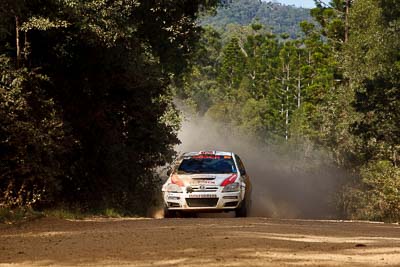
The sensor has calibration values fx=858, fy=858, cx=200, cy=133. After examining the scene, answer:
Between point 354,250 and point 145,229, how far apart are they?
13.8ft

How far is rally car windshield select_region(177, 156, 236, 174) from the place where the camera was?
1911cm

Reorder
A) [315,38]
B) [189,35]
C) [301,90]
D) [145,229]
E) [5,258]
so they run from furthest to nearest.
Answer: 1. [301,90]
2. [315,38]
3. [189,35]
4. [145,229]
5. [5,258]

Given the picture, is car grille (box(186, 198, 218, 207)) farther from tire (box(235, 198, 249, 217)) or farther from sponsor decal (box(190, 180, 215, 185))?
tire (box(235, 198, 249, 217))

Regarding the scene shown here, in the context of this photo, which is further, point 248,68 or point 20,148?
point 248,68

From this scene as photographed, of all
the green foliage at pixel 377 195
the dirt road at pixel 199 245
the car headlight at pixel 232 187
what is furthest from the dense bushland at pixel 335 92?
the dirt road at pixel 199 245

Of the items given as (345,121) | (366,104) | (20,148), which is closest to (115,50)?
(20,148)

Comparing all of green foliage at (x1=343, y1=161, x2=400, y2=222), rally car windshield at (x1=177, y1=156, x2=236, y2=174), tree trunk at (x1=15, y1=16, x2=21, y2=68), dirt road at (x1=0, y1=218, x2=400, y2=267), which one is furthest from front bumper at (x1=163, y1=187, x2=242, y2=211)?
green foliage at (x1=343, y1=161, x2=400, y2=222)

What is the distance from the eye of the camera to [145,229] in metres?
13.5

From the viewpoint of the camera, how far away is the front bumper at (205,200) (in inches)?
720

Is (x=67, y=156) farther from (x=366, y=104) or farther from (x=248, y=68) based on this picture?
(x=248, y=68)

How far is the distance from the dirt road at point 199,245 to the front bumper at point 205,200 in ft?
11.4

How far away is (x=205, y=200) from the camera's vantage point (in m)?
18.3

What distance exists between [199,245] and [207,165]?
8.83 metres

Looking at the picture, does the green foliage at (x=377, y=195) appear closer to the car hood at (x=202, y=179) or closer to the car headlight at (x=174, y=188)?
the car hood at (x=202, y=179)
